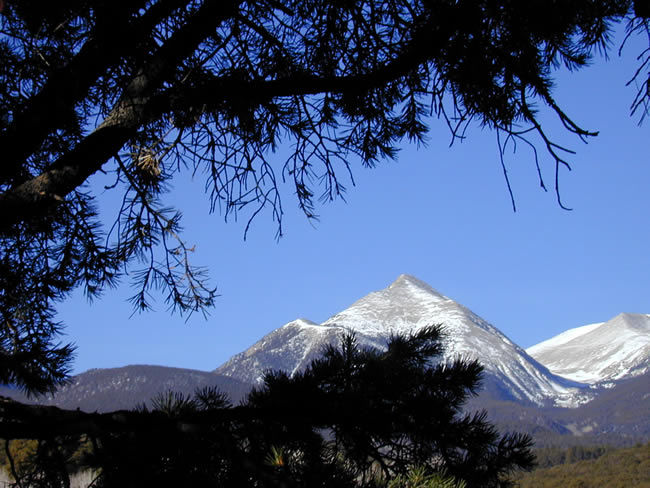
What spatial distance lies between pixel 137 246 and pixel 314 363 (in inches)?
56.0

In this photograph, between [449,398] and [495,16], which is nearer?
[449,398]

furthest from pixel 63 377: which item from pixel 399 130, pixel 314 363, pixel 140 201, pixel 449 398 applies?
pixel 399 130

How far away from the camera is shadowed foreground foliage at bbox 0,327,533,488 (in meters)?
1.49

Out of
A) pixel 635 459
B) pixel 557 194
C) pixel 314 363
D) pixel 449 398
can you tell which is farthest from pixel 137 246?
pixel 635 459

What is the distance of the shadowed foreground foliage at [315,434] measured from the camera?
4.88 feet

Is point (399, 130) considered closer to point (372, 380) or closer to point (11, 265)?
point (372, 380)

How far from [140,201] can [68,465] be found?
55.4 inches

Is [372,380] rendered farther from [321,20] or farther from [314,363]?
[321,20]

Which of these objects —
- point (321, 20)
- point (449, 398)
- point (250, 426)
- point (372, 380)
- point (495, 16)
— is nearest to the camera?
point (250, 426)

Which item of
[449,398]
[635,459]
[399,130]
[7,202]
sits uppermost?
[399,130]

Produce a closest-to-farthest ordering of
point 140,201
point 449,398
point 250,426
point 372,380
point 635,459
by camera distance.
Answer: point 250,426 < point 372,380 < point 449,398 < point 140,201 < point 635,459

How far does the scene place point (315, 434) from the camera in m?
1.81

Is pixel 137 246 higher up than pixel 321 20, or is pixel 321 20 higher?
pixel 321 20

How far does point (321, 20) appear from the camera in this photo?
3086mm
